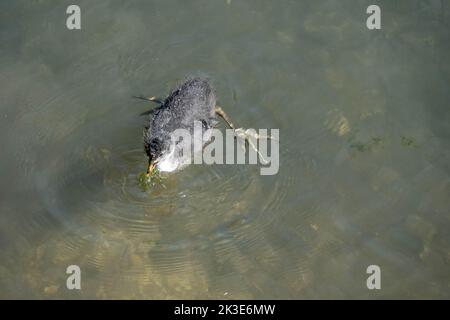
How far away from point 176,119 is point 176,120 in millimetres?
14

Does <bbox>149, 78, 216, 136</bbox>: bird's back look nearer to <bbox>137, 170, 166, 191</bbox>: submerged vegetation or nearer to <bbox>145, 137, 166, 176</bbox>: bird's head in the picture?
<bbox>145, 137, 166, 176</bbox>: bird's head

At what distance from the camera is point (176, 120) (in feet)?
20.5

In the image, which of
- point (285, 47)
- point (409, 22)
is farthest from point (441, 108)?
point (285, 47)

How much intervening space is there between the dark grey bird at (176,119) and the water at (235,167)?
29 centimetres

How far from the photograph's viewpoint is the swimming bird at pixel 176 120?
6.09m

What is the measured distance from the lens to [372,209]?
20.4 feet

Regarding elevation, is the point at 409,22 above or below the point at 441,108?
above

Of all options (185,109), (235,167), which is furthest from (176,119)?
(235,167)

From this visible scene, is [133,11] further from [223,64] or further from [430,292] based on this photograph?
[430,292]

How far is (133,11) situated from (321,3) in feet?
8.45

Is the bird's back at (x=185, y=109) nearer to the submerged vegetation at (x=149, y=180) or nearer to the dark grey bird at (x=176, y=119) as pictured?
the dark grey bird at (x=176, y=119)

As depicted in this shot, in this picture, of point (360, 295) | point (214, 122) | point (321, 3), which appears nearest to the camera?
point (360, 295)

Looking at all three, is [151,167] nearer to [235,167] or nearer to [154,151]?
[154,151]

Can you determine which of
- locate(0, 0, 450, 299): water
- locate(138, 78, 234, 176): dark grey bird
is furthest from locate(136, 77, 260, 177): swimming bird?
locate(0, 0, 450, 299): water
